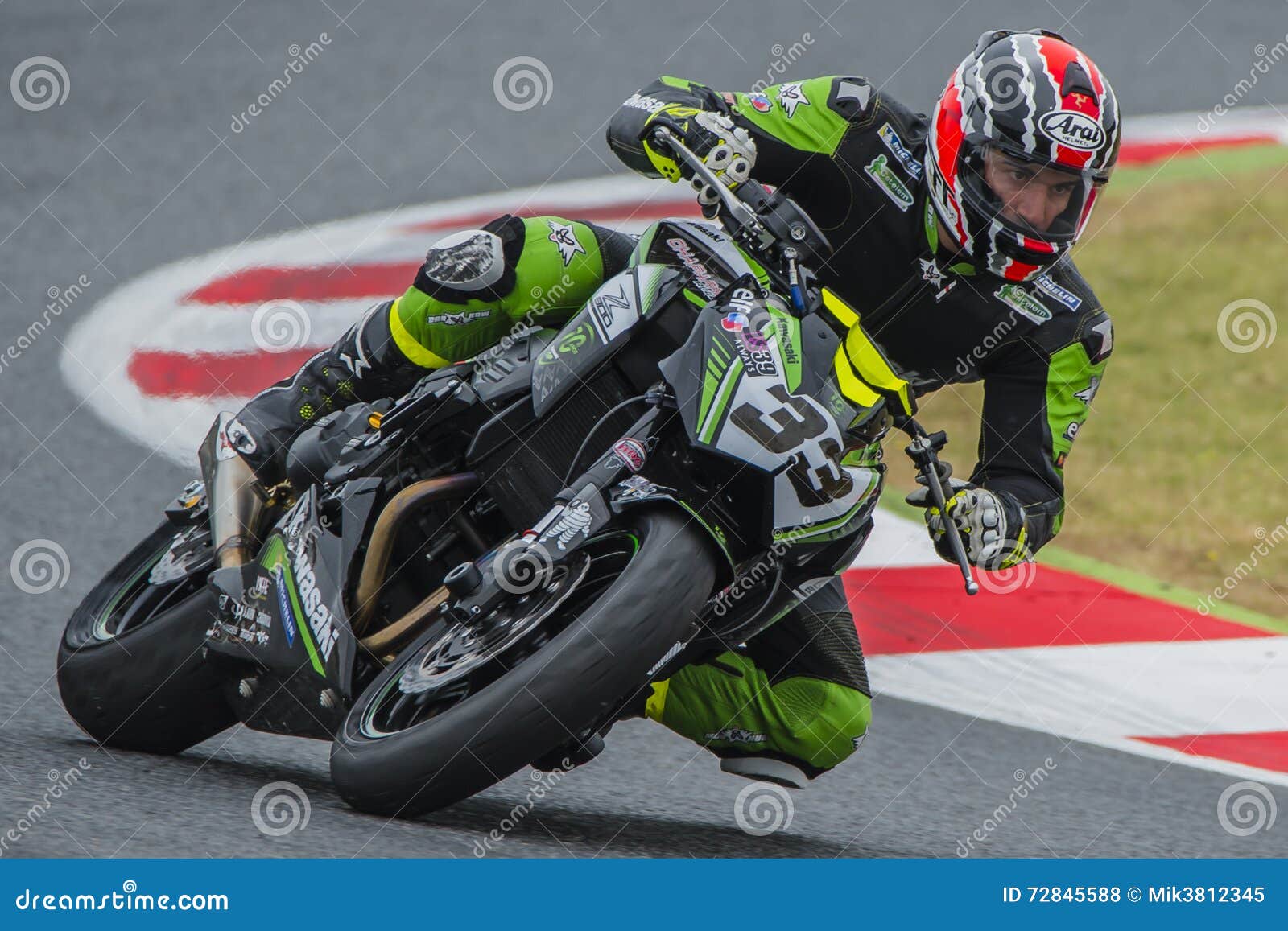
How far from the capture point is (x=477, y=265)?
156 inches

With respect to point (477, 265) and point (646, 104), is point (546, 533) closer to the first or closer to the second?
point (477, 265)

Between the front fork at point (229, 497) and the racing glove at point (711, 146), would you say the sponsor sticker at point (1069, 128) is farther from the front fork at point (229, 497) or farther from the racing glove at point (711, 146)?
the front fork at point (229, 497)

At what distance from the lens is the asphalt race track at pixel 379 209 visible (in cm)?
379

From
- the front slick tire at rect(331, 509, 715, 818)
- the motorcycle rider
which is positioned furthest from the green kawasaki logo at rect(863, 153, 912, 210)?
the front slick tire at rect(331, 509, 715, 818)

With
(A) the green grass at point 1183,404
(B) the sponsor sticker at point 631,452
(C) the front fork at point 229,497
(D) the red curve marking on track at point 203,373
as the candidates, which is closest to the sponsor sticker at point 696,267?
(B) the sponsor sticker at point 631,452

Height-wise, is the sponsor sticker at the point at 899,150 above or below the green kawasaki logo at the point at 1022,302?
above

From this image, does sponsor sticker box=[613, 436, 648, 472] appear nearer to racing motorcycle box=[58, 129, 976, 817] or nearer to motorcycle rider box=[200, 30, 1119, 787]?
racing motorcycle box=[58, 129, 976, 817]

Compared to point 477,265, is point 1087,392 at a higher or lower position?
lower

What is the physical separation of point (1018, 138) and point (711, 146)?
0.64 metres

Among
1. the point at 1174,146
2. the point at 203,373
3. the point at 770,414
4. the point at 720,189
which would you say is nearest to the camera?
the point at 770,414

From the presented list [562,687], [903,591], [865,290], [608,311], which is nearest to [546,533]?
[562,687]

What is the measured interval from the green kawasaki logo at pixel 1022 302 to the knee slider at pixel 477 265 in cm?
111

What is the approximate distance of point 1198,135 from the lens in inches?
403

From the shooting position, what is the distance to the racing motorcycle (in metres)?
3.15
